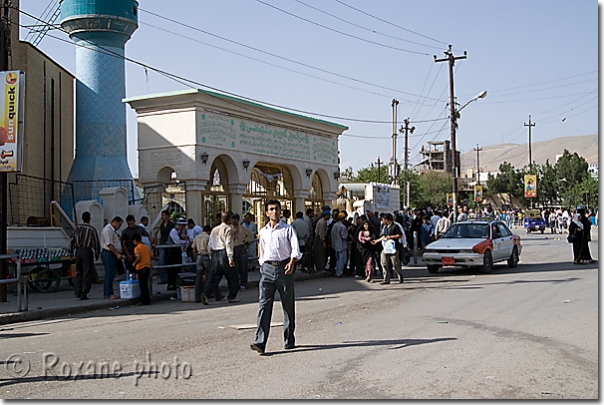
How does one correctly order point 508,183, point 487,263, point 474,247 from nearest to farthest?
point 474,247, point 487,263, point 508,183

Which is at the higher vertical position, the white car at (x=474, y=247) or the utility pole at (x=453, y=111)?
the utility pole at (x=453, y=111)

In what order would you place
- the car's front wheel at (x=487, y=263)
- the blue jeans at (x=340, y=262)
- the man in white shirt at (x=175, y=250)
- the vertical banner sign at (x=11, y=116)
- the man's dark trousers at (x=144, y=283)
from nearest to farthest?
the vertical banner sign at (x=11, y=116) → the man's dark trousers at (x=144, y=283) → the man in white shirt at (x=175, y=250) → the car's front wheel at (x=487, y=263) → the blue jeans at (x=340, y=262)

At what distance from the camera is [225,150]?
21156 millimetres

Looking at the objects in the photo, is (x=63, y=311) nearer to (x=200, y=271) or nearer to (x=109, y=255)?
(x=109, y=255)

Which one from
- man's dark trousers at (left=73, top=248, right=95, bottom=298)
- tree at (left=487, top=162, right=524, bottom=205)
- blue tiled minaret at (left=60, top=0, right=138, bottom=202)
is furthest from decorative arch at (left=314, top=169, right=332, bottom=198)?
tree at (left=487, top=162, right=524, bottom=205)

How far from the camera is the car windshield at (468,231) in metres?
20.0

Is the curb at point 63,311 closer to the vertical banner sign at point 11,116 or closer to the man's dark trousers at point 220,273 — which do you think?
the man's dark trousers at point 220,273

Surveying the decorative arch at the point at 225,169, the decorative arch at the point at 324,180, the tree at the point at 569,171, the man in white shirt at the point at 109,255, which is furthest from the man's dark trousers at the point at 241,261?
the tree at the point at 569,171

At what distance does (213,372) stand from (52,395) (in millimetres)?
1619

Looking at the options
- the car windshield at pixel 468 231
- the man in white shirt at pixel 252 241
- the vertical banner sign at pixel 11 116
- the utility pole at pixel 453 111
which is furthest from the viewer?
the utility pole at pixel 453 111

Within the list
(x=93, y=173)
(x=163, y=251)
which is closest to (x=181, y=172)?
(x=163, y=251)

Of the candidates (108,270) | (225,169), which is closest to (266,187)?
(225,169)

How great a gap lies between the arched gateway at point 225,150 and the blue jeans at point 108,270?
625cm

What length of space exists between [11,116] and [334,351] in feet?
28.5
